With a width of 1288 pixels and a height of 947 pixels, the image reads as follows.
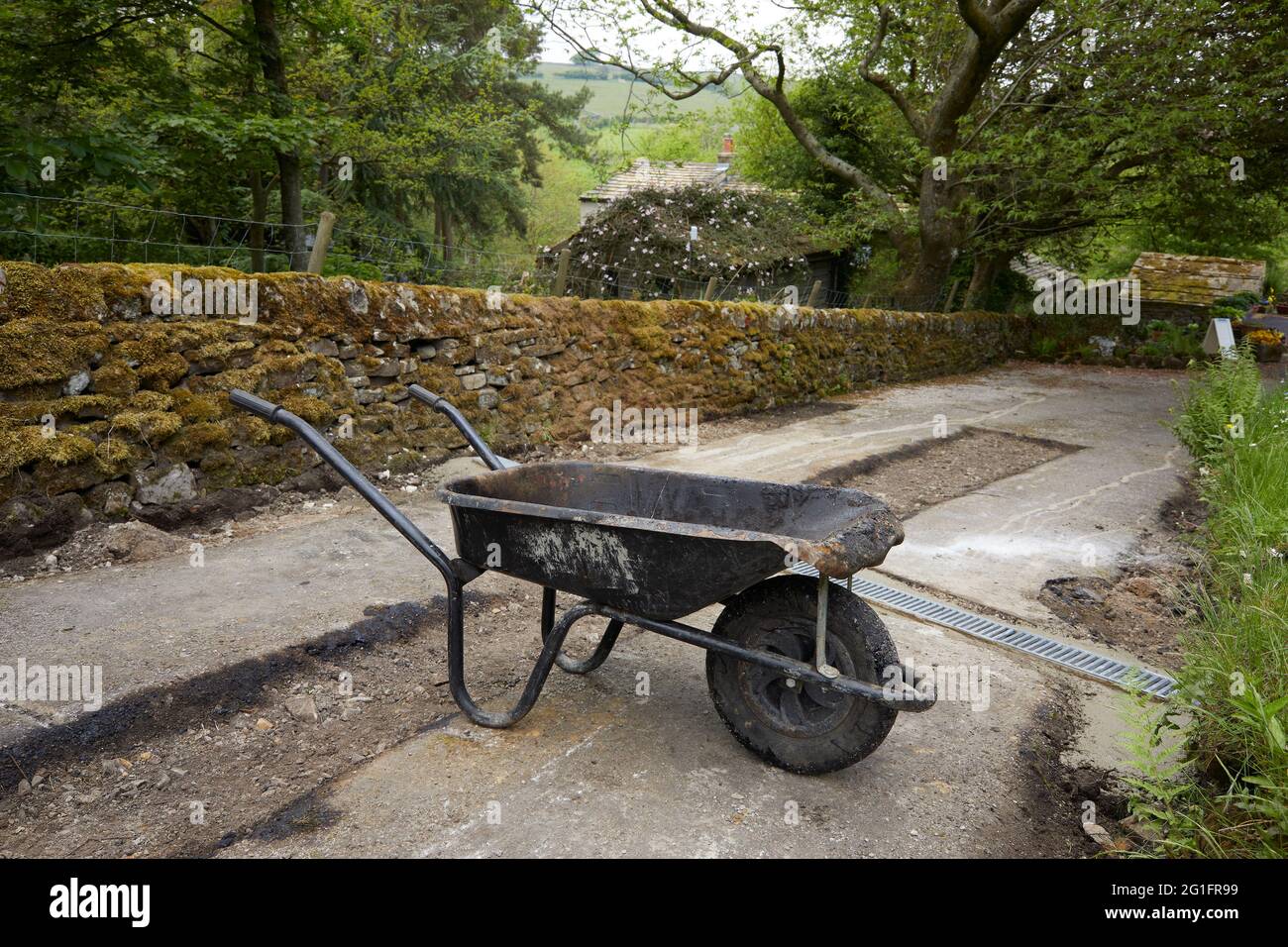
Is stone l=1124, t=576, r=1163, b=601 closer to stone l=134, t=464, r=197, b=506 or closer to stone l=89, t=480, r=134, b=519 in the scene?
stone l=134, t=464, r=197, b=506

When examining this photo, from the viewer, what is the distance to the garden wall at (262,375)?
3.74 m

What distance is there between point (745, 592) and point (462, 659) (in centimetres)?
97

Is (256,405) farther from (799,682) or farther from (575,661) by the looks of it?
(799,682)

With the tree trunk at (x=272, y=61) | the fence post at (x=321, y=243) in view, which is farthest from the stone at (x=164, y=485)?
the tree trunk at (x=272, y=61)

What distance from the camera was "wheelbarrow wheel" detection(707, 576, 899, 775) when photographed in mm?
2219

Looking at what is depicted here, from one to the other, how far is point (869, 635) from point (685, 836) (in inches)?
29.0

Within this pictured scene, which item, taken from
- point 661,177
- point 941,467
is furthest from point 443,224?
point 941,467

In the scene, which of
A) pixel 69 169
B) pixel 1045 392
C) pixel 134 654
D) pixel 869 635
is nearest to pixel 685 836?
pixel 869 635

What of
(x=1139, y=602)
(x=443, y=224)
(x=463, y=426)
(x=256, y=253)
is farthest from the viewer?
(x=443, y=224)

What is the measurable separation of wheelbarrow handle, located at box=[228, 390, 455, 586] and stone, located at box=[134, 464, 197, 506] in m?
2.05

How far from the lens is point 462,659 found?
2631 mm

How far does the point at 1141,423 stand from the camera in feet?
30.9

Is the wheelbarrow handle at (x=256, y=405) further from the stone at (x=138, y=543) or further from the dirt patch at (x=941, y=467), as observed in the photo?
the dirt patch at (x=941, y=467)
